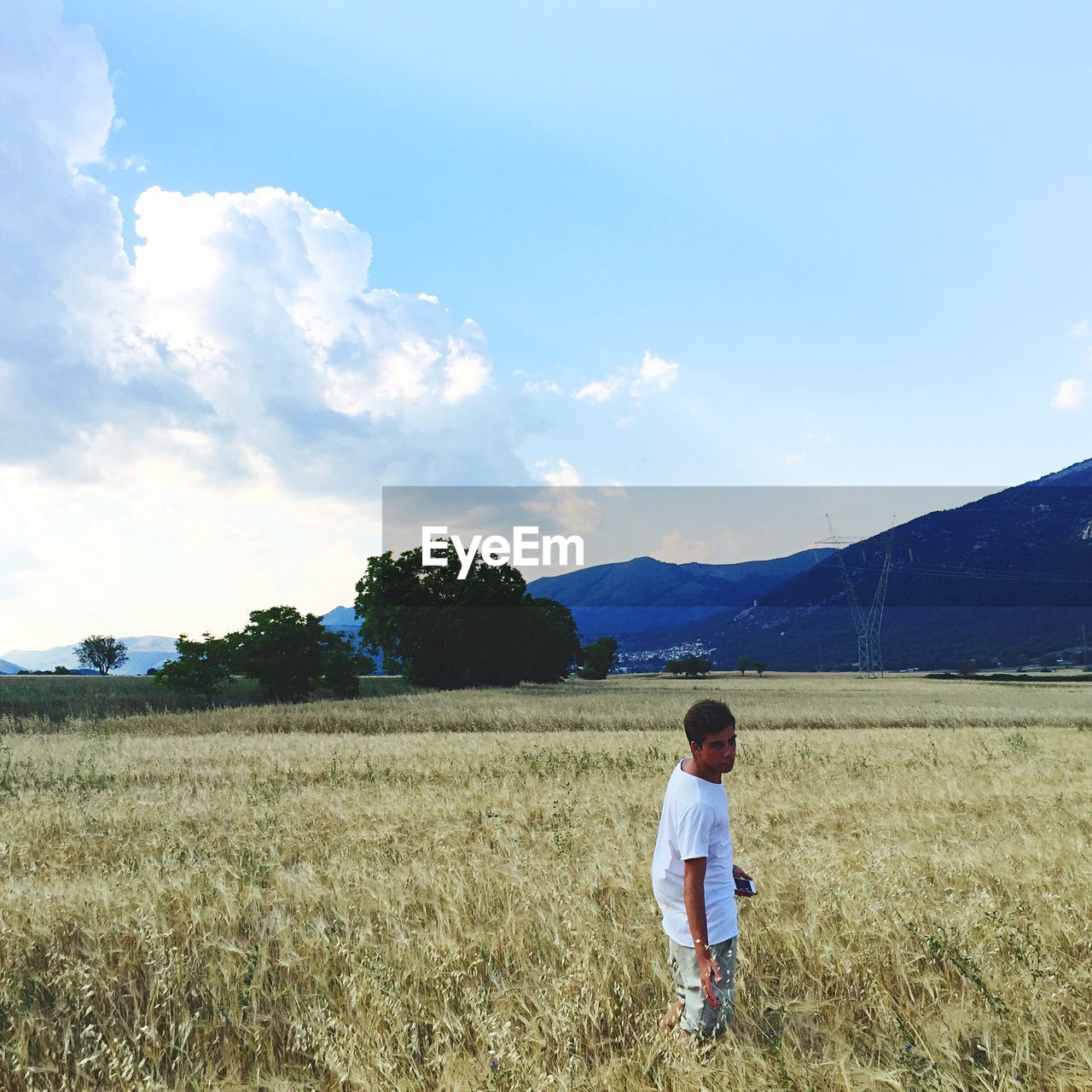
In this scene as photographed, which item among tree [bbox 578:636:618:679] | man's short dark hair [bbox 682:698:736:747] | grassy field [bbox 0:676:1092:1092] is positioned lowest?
tree [bbox 578:636:618:679]

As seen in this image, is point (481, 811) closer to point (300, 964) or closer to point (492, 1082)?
point (300, 964)

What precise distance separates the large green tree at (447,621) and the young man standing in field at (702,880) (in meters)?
55.4

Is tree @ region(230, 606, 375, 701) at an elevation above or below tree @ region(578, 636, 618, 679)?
above

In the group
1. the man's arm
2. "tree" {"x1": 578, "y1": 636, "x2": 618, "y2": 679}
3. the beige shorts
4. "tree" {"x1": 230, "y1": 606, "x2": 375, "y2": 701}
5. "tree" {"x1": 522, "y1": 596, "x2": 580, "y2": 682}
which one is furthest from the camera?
"tree" {"x1": 578, "y1": 636, "x2": 618, "y2": 679}

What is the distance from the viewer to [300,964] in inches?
201

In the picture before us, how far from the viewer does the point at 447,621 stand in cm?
5881

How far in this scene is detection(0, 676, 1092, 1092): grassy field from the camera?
154 inches

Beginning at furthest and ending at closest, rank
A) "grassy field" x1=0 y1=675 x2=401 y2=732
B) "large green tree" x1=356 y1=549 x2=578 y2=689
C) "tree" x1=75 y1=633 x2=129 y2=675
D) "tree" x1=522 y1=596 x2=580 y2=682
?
"tree" x1=75 y1=633 x2=129 y2=675 → "tree" x1=522 y1=596 x2=580 y2=682 → "large green tree" x1=356 y1=549 x2=578 y2=689 → "grassy field" x1=0 y1=675 x2=401 y2=732

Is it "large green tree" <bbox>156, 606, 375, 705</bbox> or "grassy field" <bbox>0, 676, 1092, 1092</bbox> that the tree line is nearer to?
"large green tree" <bbox>156, 606, 375, 705</bbox>

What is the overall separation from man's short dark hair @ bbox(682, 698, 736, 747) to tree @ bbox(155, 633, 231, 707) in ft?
192

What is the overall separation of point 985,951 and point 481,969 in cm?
334

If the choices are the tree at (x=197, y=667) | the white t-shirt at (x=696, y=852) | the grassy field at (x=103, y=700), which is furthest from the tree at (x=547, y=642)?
the white t-shirt at (x=696, y=852)

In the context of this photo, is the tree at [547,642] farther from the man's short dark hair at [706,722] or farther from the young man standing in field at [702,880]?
the man's short dark hair at [706,722]

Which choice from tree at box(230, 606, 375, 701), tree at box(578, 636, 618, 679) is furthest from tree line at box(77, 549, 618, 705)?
tree at box(578, 636, 618, 679)
